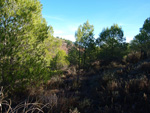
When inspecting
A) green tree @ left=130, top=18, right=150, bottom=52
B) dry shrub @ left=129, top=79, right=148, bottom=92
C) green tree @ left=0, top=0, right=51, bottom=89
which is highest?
green tree @ left=130, top=18, right=150, bottom=52

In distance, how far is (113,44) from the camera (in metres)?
13.3

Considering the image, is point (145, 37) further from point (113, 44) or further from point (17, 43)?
point (17, 43)

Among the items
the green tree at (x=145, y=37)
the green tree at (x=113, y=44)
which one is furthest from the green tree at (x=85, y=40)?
the green tree at (x=145, y=37)

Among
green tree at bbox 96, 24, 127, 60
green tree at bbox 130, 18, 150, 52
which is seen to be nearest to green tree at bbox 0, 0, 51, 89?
green tree at bbox 96, 24, 127, 60

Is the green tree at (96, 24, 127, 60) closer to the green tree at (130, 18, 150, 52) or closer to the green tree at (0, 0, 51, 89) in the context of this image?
the green tree at (130, 18, 150, 52)

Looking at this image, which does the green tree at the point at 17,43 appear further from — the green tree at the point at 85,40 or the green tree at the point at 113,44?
the green tree at the point at 113,44

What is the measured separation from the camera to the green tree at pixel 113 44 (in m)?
13.2

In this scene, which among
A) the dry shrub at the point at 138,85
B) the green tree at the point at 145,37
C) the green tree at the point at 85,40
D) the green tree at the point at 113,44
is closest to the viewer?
the dry shrub at the point at 138,85

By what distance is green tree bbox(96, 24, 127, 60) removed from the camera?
13.2m

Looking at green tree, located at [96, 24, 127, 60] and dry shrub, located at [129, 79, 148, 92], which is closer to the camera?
dry shrub, located at [129, 79, 148, 92]

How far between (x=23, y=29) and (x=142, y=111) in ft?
19.1

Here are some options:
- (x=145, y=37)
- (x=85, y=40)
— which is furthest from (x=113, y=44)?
(x=145, y=37)

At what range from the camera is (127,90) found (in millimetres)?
4152

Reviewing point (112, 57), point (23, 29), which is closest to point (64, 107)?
point (23, 29)
